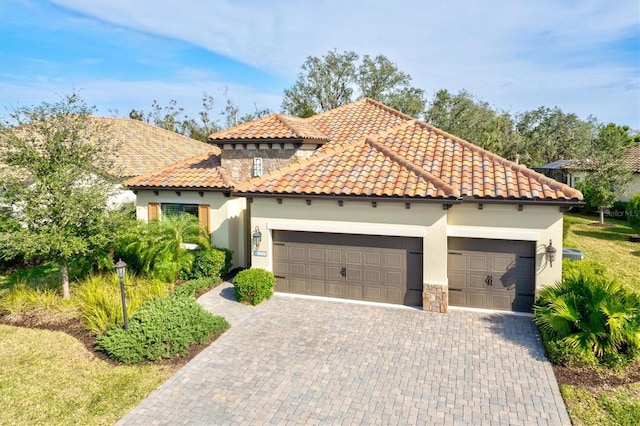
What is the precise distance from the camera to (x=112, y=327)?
11.1 m

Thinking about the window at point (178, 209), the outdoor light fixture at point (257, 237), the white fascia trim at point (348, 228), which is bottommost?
the outdoor light fixture at point (257, 237)

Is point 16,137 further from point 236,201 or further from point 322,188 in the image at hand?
point 322,188

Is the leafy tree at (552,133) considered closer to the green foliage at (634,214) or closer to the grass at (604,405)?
the green foliage at (634,214)

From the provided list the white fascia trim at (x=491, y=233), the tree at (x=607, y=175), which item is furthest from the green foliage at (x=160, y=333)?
the tree at (x=607, y=175)

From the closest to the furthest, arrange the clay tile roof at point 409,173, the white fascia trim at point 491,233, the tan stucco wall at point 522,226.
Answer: the tan stucco wall at point 522,226 < the white fascia trim at point 491,233 < the clay tile roof at point 409,173

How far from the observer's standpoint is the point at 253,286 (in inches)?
550

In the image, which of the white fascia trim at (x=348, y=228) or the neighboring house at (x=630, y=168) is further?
the neighboring house at (x=630, y=168)

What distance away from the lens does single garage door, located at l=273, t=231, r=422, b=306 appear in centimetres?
1372

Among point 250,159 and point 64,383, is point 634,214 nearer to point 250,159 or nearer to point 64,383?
point 250,159

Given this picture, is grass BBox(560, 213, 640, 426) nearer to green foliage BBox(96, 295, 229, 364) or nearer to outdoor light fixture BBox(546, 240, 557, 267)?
outdoor light fixture BBox(546, 240, 557, 267)

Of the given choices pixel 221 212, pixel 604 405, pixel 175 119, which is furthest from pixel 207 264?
pixel 175 119

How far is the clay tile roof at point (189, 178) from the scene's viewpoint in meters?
17.4

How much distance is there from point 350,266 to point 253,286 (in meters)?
3.29

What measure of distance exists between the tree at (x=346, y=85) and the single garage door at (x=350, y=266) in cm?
3364
